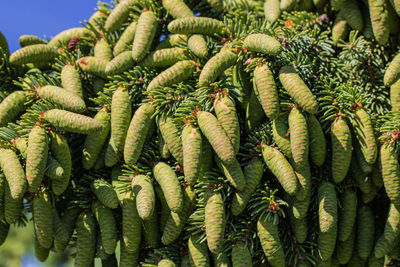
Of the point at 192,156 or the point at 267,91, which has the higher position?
the point at 267,91

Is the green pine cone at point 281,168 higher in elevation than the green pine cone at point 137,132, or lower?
lower

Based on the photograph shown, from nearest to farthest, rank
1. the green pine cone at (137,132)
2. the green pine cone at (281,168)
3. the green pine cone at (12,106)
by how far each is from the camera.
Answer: the green pine cone at (281,168)
the green pine cone at (137,132)
the green pine cone at (12,106)

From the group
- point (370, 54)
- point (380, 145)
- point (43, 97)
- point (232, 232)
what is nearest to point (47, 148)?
point (43, 97)

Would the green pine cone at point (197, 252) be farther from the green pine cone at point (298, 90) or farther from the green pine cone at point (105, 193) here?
the green pine cone at point (298, 90)

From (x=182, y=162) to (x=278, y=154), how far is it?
0.25 metres

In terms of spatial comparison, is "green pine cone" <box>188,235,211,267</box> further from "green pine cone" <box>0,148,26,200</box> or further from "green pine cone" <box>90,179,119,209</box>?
"green pine cone" <box>0,148,26,200</box>

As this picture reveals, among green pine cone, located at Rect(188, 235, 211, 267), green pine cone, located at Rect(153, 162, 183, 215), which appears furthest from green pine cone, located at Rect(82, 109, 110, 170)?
green pine cone, located at Rect(188, 235, 211, 267)

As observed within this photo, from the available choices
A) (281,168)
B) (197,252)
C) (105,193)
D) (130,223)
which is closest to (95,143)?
(105,193)

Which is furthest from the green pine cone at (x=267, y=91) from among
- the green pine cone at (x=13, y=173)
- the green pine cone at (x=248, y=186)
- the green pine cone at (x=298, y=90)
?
the green pine cone at (x=13, y=173)

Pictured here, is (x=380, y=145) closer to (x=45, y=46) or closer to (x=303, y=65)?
(x=303, y=65)

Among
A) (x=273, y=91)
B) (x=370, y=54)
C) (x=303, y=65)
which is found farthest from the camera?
(x=370, y=54)

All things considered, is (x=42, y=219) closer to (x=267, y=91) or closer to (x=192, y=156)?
(x=192, y=156)

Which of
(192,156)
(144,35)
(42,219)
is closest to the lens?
(192,156)

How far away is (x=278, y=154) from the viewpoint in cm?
124
